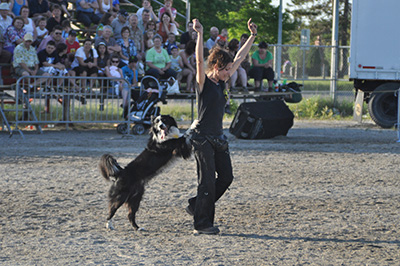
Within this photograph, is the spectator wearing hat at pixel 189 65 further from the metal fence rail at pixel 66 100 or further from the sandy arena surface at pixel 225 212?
the sandy arena surface at pixel 225 212

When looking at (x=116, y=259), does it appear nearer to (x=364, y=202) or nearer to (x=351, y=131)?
(x=364, y=202)

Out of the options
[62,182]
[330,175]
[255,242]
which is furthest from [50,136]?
[255,242]

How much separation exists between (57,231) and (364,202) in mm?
3555

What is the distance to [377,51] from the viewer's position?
58.7ft

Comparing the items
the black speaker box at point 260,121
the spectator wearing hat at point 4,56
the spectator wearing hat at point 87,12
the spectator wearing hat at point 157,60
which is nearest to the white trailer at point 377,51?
the black speaker box at point 260,121

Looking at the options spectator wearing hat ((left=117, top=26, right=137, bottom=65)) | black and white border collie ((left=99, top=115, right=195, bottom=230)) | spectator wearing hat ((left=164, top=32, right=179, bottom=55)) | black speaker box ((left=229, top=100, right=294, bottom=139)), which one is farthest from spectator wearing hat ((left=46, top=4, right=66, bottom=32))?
black and white border collie ((left=99, top=115, right=195, bottom=230))

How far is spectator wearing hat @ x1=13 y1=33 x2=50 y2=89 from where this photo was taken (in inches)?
563

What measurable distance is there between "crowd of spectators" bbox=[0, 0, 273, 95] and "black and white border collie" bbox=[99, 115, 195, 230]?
8.52m

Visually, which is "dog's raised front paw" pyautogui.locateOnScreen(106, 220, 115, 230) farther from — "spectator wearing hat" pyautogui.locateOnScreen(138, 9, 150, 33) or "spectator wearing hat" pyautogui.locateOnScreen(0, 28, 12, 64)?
"spectator wearing hat" pyautogui.locateOnScreen(138, 9, 150, 33)

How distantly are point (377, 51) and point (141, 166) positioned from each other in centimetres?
1303

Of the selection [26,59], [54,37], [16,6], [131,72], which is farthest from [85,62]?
[16,6]

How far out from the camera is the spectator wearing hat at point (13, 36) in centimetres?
1482

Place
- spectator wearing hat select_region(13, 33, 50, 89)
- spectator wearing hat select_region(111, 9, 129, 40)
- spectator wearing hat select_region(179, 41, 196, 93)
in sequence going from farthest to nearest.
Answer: spectator wearing hat select_region(111, 9, 129, 40) → spectator wearing hat select_region(179, 41, 196, 93) → spectator wearing hat select_region(13, 33, 50, 89)

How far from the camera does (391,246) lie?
18.7 feet
